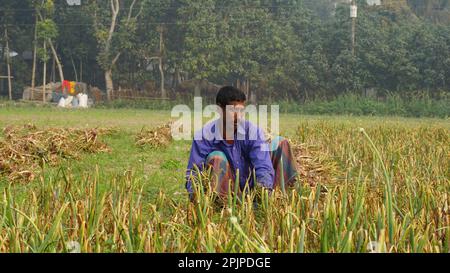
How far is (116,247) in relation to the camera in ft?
9.91

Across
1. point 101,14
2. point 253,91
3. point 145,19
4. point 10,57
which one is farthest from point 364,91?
point 10,57

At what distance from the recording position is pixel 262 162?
15.3ft

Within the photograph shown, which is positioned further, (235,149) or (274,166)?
(274,166)

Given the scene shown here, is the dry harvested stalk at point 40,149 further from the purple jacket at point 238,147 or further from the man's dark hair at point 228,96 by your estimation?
the man's dark hair at point 228,96

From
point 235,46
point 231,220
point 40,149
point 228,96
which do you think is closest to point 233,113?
point 228,96

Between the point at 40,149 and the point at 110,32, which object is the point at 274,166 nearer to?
the point at 40,149

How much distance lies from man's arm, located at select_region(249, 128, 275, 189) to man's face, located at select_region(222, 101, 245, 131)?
0.18 meters

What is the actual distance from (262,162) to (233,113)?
375 millimetres

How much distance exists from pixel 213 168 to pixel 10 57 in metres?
24.2

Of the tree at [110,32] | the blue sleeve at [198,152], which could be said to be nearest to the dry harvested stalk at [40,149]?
the blue sleeve at [198,152]

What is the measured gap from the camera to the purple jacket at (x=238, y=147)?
4691 millimetres

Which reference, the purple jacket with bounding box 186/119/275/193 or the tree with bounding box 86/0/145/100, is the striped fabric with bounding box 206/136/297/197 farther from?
the tree with bounding box 86/0/145/100

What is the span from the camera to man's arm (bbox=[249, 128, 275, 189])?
460 cm
